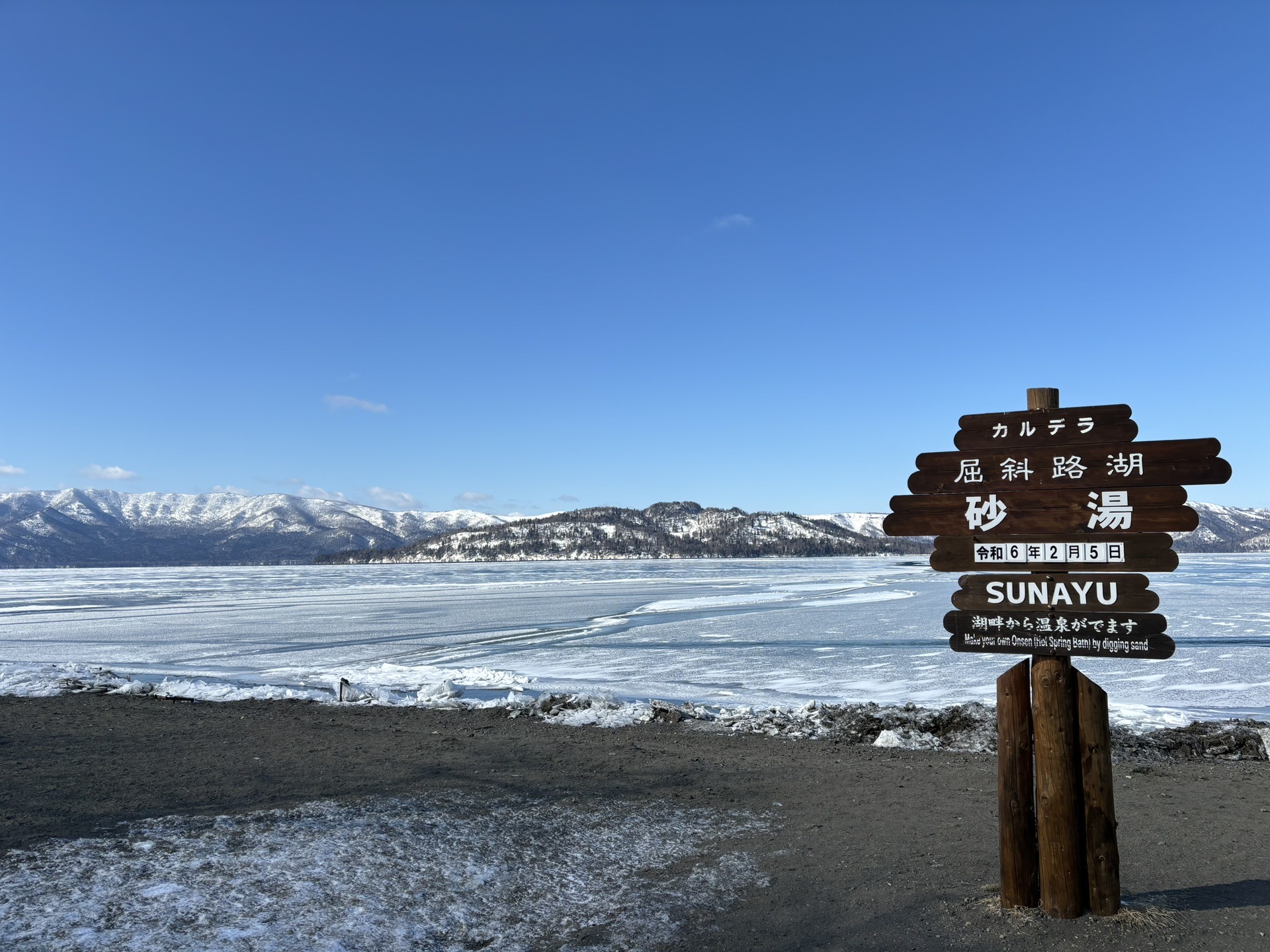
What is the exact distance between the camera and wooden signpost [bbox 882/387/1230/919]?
14.4 ft

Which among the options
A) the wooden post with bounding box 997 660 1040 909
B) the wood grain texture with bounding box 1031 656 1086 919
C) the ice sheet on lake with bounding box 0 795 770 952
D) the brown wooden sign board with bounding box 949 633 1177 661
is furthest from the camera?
the wooden post with bounding box 997 660 1040 909

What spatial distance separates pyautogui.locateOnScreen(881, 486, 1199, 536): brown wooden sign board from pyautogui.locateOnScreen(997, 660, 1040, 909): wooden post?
0.79 metres

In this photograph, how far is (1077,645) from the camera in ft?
14.6

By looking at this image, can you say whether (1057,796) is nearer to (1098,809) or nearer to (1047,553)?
(1098,809)

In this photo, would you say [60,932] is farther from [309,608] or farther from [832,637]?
[309,608]

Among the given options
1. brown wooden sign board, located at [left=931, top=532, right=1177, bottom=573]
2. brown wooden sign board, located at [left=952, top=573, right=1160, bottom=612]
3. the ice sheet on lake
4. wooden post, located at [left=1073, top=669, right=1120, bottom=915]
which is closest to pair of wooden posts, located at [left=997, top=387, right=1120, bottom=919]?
wooden post, located at [left=1073, top=669, right=1120, bottom=915]

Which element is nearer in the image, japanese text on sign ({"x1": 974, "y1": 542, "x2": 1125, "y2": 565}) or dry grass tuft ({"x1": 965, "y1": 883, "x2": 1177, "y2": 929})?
dry grass tuft ({"x1": 965, "y1": 883, "x2": 1177, "y2": 929})

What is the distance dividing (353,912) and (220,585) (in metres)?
61.3

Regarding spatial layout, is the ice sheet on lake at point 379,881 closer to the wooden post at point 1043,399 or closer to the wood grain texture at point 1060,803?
the wood grain texture at point 1060,803

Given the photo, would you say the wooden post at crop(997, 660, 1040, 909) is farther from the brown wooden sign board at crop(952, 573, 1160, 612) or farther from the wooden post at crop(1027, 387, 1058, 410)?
the wooden post at crop(1027, 387, 1058, 410)

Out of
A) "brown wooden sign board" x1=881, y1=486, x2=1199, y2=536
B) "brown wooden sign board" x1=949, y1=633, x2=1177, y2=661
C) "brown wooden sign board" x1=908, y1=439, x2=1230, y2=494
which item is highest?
"brown wooden sign board" x1=908, y1=439, x2=1230, y2=494

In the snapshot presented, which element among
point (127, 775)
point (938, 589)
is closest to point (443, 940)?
point (127, 775)

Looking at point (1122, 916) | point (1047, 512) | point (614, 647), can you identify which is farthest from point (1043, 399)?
point (614, 647)

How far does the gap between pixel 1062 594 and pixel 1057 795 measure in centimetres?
107
